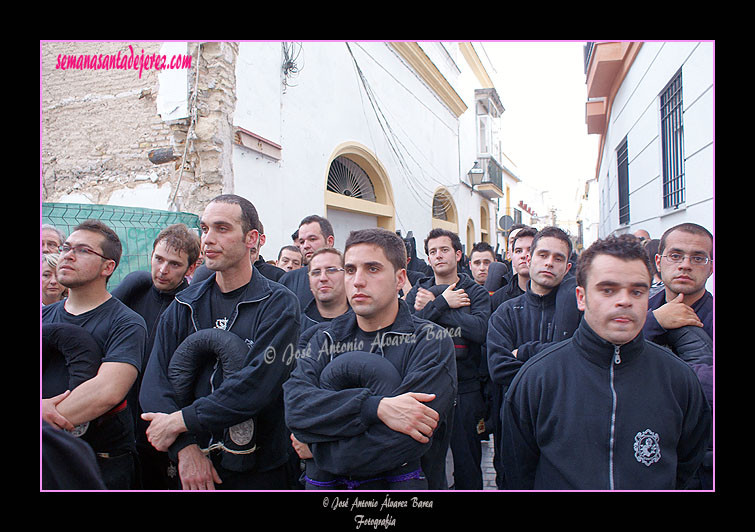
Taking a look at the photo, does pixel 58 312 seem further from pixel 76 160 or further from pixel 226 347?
pixel 76 160

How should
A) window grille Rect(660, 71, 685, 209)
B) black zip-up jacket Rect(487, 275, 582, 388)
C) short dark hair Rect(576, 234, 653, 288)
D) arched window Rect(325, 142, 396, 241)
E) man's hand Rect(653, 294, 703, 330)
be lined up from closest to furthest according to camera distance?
1. short dark hair Rect(576, 234, 653, 288)
2. man's hand Rect(653, 294, 703, 330)
3. black zip-up jacket Rect(487, 275, 582, 388)
4. window grille Rect(660, 71, 685, 209)
5. arched window Rect(325, 142, 396, 241)

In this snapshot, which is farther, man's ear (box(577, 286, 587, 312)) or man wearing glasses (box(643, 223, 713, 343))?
man wearing glasses (box(643, 223, 713, 343))

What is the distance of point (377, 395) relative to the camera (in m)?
2.10

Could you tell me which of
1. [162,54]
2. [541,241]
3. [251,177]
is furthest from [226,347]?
[162,54]

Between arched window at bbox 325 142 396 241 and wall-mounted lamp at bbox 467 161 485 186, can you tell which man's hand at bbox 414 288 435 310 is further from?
wall-mounted lamp at bbox 467 161 485 186

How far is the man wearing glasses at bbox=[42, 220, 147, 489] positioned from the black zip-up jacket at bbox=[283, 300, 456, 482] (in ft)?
2.99

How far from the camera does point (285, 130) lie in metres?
7.95

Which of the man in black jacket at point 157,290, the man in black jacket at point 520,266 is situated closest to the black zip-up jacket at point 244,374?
the man in black jacket at point 157,290

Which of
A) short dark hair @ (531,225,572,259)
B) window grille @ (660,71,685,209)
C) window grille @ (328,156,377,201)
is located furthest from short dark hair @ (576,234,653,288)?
window grille @ (328,156,377,201)

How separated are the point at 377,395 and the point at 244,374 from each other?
706 millimetres

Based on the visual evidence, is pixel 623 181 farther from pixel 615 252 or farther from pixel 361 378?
pixel 361 378

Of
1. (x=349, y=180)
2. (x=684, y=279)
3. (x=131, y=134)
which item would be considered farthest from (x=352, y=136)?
(x=684, y=279)

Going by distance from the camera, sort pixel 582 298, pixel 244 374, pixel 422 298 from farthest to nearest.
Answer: pixel 422 298, pixel 244 374, pixel 582 298

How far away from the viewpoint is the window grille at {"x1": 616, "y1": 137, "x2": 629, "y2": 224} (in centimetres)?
899
